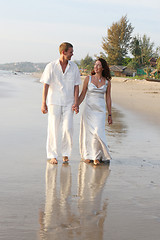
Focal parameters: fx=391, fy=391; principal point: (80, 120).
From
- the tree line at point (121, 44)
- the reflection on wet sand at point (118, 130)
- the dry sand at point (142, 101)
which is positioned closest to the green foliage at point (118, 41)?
the tree line at point (121, 44)

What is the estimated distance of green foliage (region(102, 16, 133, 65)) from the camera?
97.0 metres

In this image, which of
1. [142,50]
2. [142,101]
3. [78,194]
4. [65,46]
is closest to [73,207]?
[78,194]

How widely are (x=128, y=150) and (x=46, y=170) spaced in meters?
2.10

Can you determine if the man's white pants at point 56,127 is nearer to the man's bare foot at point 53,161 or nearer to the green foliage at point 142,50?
the man's bare foot at point 53,161

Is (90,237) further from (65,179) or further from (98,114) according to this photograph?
(98,114)

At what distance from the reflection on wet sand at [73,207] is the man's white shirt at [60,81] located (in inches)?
42.1

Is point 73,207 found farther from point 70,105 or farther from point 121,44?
point 121,44

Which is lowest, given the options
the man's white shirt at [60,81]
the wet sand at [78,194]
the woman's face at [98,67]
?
the wet sand at [78,194]

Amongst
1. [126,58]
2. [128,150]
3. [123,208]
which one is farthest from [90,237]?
[126,58]

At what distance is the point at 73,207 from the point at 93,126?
2.41m

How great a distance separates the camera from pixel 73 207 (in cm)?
376

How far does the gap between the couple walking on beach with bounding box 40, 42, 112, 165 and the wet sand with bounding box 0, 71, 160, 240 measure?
0.25m

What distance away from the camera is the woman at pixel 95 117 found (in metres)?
5.96

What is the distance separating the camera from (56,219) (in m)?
3.42
